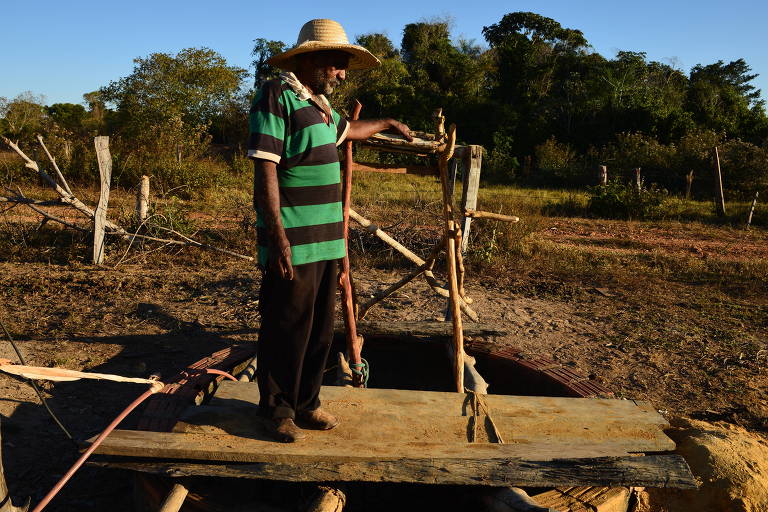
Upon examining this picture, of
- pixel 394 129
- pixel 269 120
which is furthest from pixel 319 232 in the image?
pixel 394 129

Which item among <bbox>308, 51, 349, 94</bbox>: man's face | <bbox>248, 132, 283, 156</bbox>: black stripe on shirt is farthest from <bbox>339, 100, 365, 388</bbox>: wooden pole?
<bbox>248, 132, 283, 156</bbox>: black stripe on shirt

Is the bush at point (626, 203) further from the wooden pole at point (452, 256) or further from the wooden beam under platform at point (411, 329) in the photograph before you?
the wooden pole at point (452, 256)

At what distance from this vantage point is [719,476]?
100 inches

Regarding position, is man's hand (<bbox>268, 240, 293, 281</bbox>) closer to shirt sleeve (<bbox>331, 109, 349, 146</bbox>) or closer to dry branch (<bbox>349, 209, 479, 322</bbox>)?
shirt sleeve (<bbox>331, 109, 349, 146</bbox>)

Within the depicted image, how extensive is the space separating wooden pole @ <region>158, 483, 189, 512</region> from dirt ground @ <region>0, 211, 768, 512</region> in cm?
77

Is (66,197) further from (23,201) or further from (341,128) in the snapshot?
(341,128)

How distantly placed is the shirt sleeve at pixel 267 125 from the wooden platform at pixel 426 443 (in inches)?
39.1

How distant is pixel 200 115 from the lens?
68.2 feet

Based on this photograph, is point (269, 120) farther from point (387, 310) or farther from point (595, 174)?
point (595, 174)

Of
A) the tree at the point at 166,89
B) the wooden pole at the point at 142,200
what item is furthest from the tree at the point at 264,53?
the wooden pole at the point at 142,200

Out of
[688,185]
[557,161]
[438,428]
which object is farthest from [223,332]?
[557,161]

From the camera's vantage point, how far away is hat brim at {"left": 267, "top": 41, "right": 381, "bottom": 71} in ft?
7.18

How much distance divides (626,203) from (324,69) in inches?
411

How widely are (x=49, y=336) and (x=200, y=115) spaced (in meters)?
17.5
